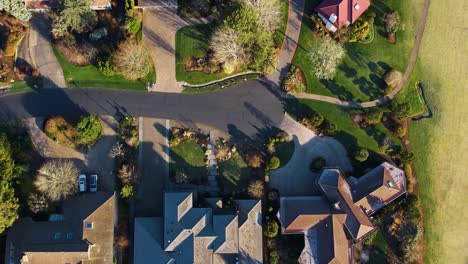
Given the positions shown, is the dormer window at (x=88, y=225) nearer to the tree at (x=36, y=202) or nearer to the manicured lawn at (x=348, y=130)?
the tree at (x=36, y=202)

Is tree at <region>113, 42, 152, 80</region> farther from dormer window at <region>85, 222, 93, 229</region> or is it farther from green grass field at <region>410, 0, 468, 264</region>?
green grass field at <region>410, 0, 468, 264</region>

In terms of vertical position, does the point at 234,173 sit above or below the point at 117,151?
below

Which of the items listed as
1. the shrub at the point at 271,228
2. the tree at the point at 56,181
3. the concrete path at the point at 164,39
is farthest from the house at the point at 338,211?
the tree at the point at 56,181

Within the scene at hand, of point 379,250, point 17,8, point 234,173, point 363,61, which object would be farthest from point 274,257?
point 17,8

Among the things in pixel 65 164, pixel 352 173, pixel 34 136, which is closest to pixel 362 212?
pixel 352 173

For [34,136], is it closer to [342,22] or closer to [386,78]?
[342,22]

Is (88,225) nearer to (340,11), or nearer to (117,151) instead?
(117,151)

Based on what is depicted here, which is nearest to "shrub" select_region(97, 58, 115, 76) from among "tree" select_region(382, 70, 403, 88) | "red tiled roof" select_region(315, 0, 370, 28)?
"red tiled roof" select_region(315, 0, 370, 28)
